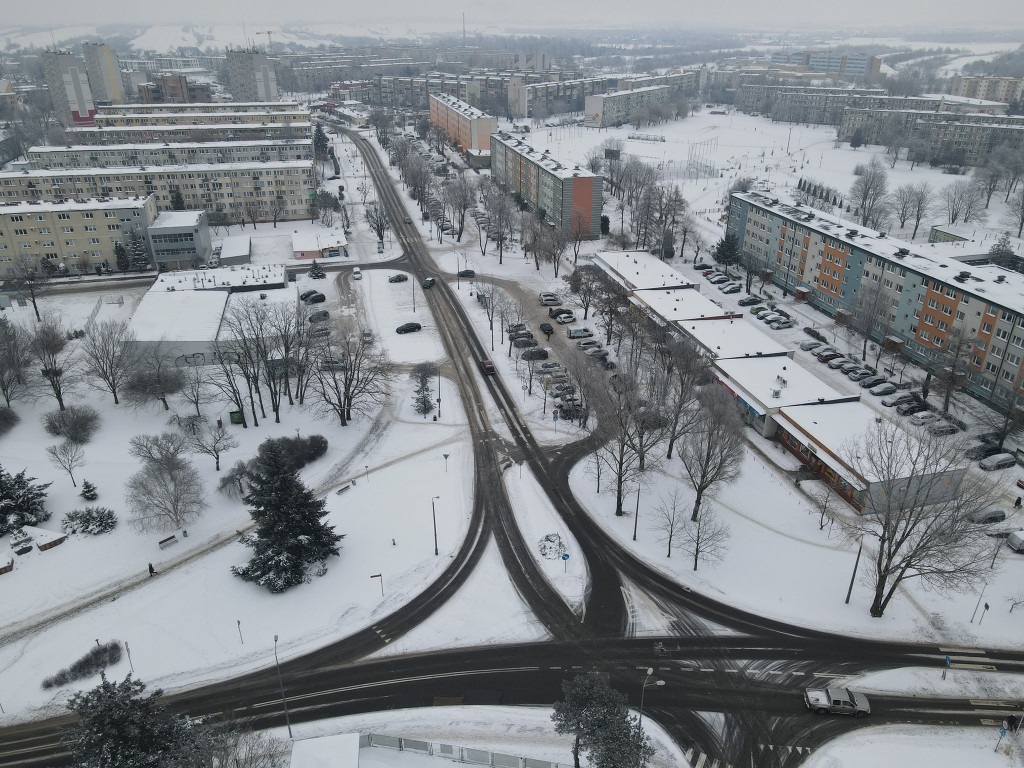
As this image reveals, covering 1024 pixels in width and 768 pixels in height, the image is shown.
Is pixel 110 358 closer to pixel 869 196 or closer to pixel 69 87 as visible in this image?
pixel 869 196

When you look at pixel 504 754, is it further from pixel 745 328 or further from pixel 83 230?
pixel 83 230

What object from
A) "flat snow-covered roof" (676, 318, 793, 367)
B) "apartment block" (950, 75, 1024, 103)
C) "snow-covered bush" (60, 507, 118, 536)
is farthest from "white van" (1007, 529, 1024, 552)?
"apartment block" (950, 75, 1024, 103)

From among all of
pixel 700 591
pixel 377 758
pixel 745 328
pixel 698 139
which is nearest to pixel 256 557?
pixel 377 758

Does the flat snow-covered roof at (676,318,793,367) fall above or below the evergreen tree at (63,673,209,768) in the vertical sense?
below

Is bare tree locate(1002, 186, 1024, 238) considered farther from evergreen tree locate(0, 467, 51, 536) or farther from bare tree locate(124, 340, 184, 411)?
evergreen tree locate(0, 467, 51, 536)

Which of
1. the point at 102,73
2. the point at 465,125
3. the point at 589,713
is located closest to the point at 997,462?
the point at 589,713

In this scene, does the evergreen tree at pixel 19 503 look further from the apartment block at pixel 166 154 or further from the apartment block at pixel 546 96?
the apartment block at pixel 546 96
